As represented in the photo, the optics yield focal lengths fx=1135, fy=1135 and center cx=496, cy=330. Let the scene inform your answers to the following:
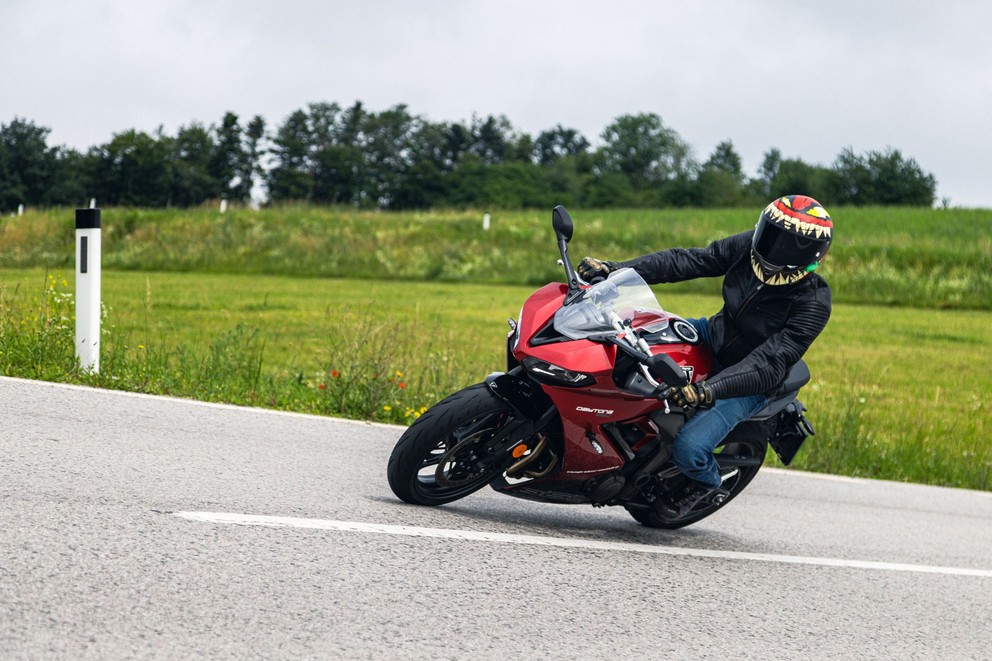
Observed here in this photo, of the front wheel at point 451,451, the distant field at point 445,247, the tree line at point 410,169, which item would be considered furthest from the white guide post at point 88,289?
the tree line at point 410,169

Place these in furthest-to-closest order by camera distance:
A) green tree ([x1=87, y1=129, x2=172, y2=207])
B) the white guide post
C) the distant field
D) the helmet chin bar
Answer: green tree ([x1=87, y1=129, x2=172, y2=207]) → the distant field → the white guide post → the helmet chin bar

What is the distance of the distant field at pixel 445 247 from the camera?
31.1 metres

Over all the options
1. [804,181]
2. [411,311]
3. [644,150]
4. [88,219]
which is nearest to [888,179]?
[804,181]

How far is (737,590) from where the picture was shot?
537 centimetres

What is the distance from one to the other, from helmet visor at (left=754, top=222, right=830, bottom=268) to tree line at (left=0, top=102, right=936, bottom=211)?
292 feet

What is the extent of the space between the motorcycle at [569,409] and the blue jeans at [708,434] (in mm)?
66

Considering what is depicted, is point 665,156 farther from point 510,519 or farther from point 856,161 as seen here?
point 510,519

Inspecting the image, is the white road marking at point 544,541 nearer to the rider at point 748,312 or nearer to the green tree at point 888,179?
the rider at point 748,312

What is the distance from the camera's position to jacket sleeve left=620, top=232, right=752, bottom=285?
609 centimetres

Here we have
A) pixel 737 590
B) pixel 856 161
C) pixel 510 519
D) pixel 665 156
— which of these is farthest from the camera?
pixel 665 156

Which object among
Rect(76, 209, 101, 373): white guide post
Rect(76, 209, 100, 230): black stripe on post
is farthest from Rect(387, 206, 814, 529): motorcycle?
Rect(76, 209, 100, 230): black stripe on post

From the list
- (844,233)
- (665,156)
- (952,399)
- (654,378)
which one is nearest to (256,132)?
(665,156)

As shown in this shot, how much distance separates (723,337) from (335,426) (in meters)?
3.58

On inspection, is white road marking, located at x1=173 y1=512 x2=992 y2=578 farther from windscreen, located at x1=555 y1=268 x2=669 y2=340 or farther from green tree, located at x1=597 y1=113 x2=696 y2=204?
green tree, located at x1=597 y1=113 x2=696 y2=204
